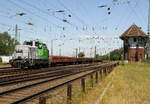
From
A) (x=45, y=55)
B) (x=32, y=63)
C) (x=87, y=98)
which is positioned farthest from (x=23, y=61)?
(x=87, y=98)

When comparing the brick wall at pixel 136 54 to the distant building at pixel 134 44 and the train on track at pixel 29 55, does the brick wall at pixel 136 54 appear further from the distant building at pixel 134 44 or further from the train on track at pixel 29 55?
the train on track at pixel 29 55

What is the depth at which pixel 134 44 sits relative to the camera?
5909 centimetres

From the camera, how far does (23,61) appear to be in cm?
2470

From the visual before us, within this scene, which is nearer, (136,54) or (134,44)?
(136,54)

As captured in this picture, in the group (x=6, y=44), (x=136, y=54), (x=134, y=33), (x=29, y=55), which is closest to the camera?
(x=29, y=55)

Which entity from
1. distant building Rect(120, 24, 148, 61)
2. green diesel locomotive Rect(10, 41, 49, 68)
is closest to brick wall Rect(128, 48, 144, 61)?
distant building Rect(120, 24, 148, 61)

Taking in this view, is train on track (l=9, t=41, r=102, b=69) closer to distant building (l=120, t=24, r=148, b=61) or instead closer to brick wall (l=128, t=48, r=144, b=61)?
brick wall (l=128, t=48, r=144, b=61)

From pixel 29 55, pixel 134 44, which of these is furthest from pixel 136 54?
pixel 29 55

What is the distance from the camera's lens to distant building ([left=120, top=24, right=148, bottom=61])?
58.1 metres

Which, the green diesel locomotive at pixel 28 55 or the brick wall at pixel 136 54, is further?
the brick wall at pixel 136 54

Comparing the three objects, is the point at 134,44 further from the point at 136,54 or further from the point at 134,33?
the point at 134,33

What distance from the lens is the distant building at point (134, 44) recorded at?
58.1 meters

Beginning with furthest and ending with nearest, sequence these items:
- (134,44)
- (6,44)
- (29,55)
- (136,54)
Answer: (6,44), (134,44), (136,54), (29,55)

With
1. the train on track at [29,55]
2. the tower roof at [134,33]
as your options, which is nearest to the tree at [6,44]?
the tower roof at [134,33]
